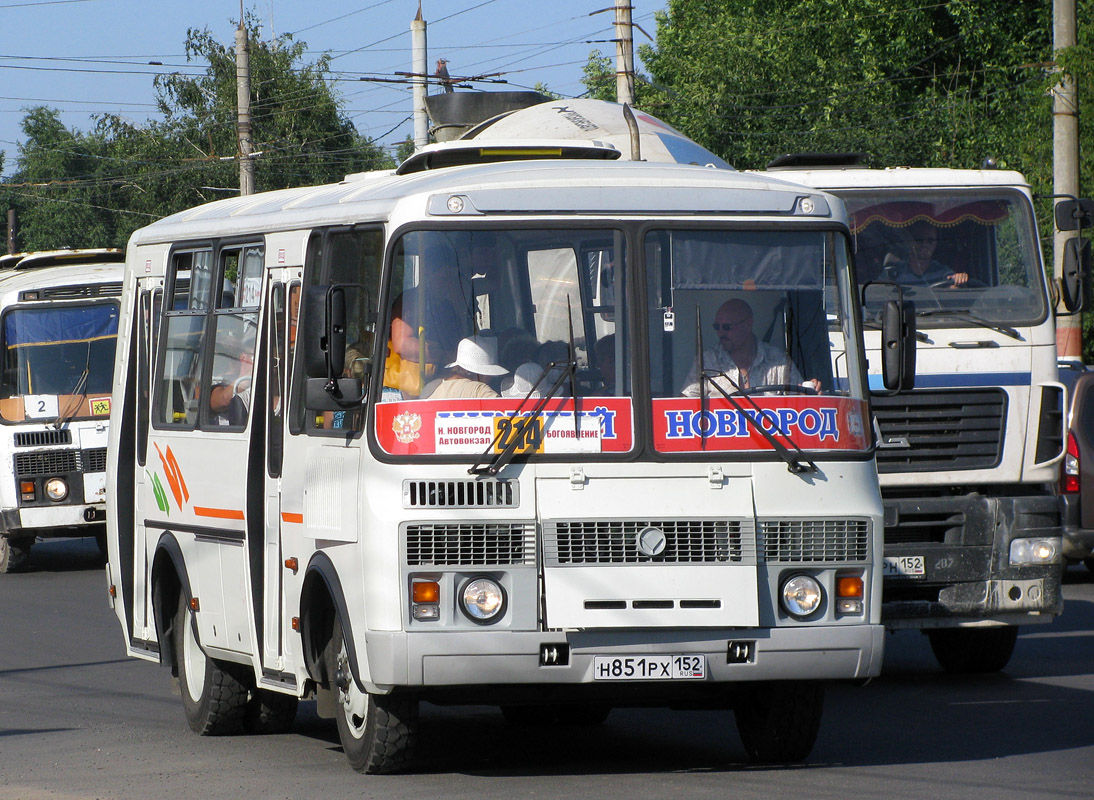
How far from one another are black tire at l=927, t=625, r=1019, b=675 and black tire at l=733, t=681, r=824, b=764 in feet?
11.5

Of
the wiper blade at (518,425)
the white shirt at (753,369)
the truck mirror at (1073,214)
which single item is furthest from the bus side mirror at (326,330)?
the truck mirror at (1073,214)

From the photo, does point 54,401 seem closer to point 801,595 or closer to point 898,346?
point 898,346

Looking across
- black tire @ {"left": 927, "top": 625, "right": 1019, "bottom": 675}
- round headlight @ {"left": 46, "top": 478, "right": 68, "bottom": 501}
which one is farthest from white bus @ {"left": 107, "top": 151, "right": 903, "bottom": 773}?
round headlight @ {"left": 46, "top": 478, "right": 68, "bottom": 501}

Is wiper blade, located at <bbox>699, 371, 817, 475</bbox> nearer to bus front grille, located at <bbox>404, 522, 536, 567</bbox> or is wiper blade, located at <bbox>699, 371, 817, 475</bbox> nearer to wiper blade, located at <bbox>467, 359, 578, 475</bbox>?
wiper blade, located at <bbox>467, 359, 578, 475</bbox>

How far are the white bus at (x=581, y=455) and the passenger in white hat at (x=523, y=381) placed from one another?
2cm

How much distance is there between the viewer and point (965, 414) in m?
11.1

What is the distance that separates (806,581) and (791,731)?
0.91 m

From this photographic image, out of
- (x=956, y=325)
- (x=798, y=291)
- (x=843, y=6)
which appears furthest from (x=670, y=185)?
(x=843, y=6)

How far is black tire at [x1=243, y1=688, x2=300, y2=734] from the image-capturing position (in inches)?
395

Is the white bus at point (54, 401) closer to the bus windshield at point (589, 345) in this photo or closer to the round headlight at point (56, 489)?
the round headlight at point (56, 489)

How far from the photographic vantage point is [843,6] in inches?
1882

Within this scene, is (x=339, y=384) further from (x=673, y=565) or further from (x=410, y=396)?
(x=673, y=565)

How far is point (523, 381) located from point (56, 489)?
1404cm

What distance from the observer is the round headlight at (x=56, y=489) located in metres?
20.8
